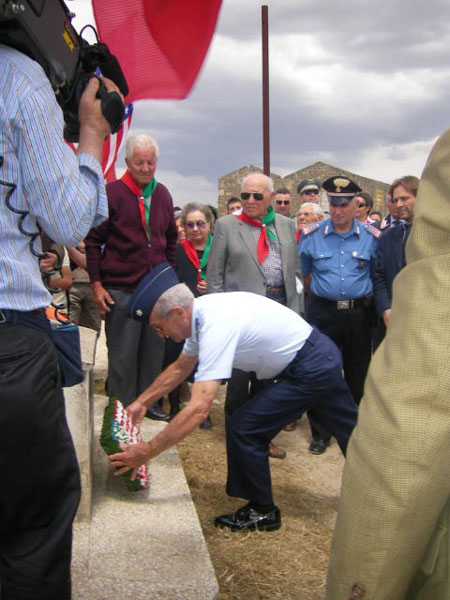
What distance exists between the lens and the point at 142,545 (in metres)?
2.96

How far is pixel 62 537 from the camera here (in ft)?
5.13

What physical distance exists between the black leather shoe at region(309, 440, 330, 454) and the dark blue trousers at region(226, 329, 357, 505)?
4.49 feet

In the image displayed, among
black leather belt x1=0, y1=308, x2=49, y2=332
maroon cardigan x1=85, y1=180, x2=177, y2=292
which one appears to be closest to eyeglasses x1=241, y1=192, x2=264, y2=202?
Answer: maroon cardigan x1=85, y1=180, x2=177, y2=292

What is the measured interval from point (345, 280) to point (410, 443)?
13.3 feet

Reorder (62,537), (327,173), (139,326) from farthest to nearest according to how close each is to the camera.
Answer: (327,173), (139,326), (62,537)

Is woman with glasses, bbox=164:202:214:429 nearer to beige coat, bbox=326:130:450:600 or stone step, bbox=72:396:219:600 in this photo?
stone step, bbox=72:396:219:600

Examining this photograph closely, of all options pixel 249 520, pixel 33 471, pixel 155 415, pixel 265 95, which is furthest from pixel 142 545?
pixel 265 95

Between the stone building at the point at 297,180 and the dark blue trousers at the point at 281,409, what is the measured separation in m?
13.0

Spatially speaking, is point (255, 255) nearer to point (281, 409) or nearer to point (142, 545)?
point (281, 409)

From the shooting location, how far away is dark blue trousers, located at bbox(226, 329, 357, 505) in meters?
3.47

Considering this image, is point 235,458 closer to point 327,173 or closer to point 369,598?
point 369,598

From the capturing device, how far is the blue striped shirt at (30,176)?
1.41 meters

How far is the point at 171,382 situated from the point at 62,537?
189 cm

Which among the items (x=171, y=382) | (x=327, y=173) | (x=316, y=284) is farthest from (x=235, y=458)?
(x=327, y=173)
